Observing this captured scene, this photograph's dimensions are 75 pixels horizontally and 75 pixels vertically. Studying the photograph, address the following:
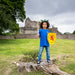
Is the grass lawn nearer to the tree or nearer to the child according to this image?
the child

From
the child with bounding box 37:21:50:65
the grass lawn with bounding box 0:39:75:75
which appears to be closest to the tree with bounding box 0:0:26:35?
the grass lawn with bounding box 0:39:75:75

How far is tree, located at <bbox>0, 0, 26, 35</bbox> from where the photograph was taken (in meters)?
18.5

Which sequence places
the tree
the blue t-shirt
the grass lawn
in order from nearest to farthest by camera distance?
the grass lawn, the blue t-shirt, the tree

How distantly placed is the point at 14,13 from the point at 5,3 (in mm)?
2606

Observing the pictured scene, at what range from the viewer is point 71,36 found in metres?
30.2

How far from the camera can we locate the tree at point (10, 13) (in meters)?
18.5

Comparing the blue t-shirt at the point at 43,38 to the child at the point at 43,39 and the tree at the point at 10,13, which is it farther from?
the tree at the point at 10,13

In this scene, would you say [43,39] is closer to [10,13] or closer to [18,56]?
[18,56]

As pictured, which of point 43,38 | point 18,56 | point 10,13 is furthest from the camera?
point 10,13

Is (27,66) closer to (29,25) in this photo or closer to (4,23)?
(4,23)

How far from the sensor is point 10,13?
2078 cm

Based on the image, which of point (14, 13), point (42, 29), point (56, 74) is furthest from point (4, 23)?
point (56, 74)

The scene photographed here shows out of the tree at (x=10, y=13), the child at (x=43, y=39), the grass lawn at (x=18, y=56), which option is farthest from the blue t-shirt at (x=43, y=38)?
the tree at (x=10, y=13)

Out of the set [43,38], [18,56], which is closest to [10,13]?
[18,56]
